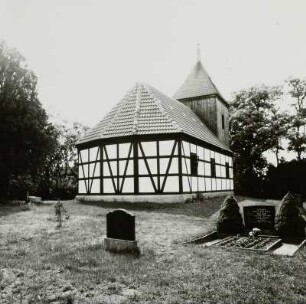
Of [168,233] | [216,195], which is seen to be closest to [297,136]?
[216,195]

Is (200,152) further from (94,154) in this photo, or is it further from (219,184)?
(94,154)

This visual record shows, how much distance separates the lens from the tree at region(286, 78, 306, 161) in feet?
104

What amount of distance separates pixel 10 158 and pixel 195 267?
18090mm

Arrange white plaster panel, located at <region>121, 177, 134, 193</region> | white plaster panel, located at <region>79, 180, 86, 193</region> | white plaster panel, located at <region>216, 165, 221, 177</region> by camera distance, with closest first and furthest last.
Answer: white plaster panel, located at <region>121, 177, 134, 193</region> < white plaster panel, located at <region>79, 180, 86, 193</region> < white plaster panel, located at <region>216, 165, 221, 177</region>

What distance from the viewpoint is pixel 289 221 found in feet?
35.8

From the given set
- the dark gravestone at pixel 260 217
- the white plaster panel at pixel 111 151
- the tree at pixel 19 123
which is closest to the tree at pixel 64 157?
the tree at pixel 19 123

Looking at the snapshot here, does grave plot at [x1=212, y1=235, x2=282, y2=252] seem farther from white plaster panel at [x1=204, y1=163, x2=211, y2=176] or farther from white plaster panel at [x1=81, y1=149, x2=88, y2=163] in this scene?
white plaster panel at [x1=81, y1=149, x2=88, y2=163]

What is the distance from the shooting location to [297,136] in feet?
104

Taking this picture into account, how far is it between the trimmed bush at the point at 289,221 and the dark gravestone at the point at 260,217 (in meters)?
0.51

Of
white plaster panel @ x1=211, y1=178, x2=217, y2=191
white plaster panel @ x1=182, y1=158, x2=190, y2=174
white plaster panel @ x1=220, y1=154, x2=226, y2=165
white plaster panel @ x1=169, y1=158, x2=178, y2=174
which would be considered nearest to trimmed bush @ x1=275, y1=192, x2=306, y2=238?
white plaster panel @ x1=169, y1=158, x2=178, y2=174

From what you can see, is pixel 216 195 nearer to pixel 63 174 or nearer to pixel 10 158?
pixel 10 158

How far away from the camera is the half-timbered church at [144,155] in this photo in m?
19.4

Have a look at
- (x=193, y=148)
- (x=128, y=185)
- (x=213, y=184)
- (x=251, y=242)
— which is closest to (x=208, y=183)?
(x=213, y=184)

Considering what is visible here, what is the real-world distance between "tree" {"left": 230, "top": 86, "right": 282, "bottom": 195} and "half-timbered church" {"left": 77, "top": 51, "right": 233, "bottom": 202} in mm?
10930
